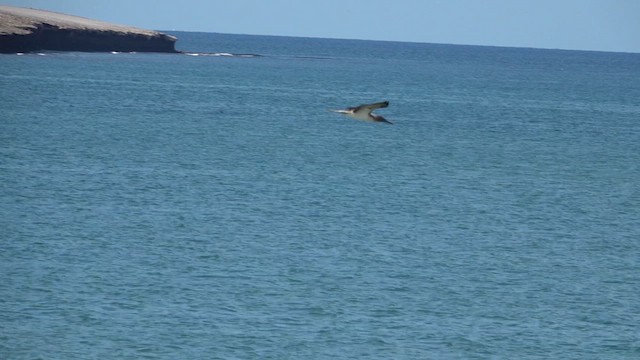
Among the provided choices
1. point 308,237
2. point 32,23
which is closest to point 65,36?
point 32,23

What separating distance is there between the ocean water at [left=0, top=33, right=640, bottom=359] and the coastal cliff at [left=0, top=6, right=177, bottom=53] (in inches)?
1612

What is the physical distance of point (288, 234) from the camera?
36969 millimetres

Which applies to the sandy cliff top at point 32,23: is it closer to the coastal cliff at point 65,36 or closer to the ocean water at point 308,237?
the coastal cliff at point 65,36

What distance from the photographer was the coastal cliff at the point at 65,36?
118 m

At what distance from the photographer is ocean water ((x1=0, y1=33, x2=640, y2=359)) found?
26.9 m

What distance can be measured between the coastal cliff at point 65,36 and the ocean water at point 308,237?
40934 mm

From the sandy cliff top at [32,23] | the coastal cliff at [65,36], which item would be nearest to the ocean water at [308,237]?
the sandy cliff top at [32,23]

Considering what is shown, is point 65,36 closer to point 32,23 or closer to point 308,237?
point 32,23

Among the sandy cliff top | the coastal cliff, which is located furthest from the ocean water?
the coastal cliff

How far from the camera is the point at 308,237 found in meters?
36.6

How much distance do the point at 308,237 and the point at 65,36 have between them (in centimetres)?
10006

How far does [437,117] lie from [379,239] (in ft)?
154

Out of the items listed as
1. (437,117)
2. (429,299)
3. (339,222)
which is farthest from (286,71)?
(429,299)

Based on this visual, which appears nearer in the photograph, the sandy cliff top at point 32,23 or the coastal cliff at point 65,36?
the sandy cliff top at point 32,23
